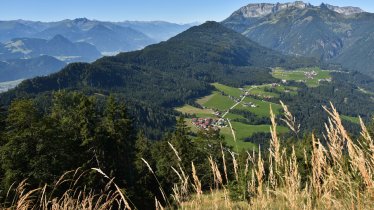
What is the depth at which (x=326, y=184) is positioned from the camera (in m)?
3.56

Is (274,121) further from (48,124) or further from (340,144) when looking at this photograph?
(48,124)

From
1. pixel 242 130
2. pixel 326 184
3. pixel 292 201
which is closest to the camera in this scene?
pixel 292 201

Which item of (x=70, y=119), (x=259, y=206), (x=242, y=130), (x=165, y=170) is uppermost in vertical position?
(x=259, y=206)

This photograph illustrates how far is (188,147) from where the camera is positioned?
4753 centimetres

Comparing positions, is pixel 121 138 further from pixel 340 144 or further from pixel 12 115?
pixel 340 144

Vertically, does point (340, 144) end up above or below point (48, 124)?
above

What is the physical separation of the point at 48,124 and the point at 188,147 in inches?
1019

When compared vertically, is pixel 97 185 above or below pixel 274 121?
below

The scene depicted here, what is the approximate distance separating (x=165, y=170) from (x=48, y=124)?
24.9 metres

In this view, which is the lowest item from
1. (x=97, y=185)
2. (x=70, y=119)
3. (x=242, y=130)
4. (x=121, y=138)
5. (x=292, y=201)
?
(x=242, y=130)

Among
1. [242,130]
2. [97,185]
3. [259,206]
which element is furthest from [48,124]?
[242,130]

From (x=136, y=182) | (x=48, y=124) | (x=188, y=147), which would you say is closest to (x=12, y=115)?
(x=48, y=124)

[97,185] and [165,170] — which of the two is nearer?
[97,185]

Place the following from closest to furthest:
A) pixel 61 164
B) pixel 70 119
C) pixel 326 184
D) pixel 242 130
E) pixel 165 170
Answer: pixel 326 184 → pixel 61 164 → pixel 70 119 → pixel 165 170 → pixel 242 130
